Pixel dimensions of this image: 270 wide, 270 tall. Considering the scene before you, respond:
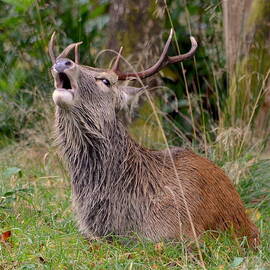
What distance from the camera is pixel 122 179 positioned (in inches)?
209

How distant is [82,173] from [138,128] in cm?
271

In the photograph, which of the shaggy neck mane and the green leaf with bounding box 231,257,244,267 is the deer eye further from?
the green leaf with bounding box 231,257,244,267

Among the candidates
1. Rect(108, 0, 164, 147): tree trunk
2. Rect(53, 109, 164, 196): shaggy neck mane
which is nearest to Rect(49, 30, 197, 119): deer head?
Rect(53, 109, 164, 196): shaggy neck mane

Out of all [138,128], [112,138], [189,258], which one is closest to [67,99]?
[112,138]

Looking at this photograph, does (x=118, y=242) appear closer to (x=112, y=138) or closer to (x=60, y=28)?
(x=112, y=138)

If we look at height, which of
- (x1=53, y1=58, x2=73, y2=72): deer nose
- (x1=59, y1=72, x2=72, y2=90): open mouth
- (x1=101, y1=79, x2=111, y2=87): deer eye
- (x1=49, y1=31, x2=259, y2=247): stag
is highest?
(x1=53, y1=58, x2=73, y2=72): deer nose

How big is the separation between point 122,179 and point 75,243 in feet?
1.81

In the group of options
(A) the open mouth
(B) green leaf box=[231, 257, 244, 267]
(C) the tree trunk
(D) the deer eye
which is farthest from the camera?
(C) the tree trunk

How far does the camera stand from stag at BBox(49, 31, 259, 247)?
5102mm

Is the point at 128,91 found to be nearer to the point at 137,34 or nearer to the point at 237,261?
the point at 237,261

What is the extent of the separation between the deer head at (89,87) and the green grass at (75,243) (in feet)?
2.81

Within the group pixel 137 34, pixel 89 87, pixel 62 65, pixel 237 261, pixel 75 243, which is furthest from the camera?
pixel 137 34

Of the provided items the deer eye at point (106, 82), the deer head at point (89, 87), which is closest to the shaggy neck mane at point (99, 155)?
the deer head at point (89, 87)

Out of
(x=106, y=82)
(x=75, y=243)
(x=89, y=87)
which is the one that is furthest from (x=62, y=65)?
(x=75, y=243)
